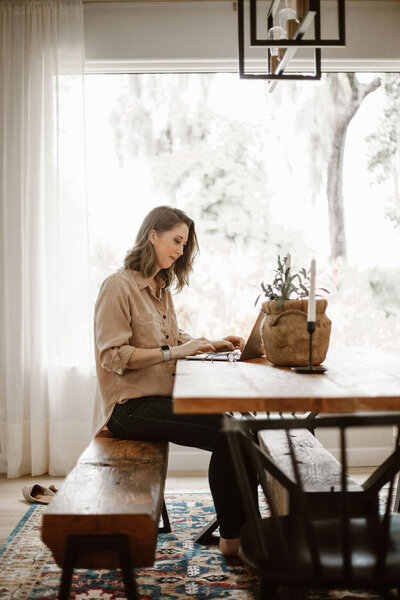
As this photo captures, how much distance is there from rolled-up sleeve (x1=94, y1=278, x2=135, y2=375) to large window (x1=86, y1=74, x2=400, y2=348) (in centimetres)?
151

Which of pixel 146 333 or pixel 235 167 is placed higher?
pixel 235 167

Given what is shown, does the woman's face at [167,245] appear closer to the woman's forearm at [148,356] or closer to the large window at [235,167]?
the woman's forearm at [148,356]

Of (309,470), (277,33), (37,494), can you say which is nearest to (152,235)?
(277,33)

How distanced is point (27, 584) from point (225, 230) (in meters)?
2.34

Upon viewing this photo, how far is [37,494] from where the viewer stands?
3.13 meters

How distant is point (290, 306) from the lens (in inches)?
81.2

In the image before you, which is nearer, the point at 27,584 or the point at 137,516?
the point at 137,516

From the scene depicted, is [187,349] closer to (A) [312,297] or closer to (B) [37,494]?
(A) [312,297]

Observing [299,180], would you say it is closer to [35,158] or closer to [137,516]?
[35,158]

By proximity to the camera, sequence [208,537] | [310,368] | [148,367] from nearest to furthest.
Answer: [310,368]
[148,367]
[208,537]

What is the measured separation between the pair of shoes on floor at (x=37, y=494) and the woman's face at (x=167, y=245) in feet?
4.41

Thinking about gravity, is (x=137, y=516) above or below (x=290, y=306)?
below

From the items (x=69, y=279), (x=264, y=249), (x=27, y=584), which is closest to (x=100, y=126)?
(x=69, y=279)

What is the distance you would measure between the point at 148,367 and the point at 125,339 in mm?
179
